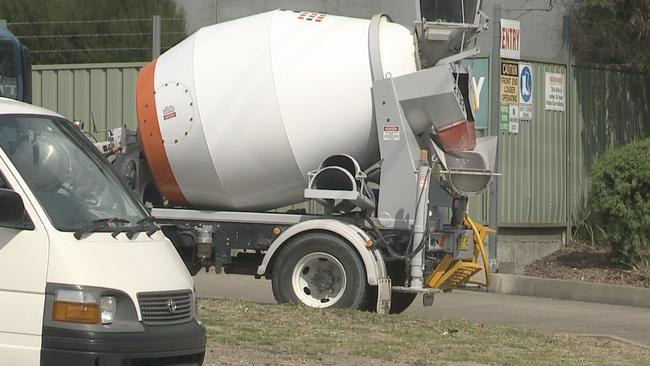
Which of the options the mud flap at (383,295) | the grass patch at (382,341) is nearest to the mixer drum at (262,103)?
the mud flap at (383,295)

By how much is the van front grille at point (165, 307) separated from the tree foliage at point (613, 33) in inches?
493

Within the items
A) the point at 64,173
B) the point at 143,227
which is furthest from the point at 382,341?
the point at 64,173

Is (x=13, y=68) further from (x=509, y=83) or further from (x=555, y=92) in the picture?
(x=555, y=92)

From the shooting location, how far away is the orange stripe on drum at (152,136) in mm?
12211

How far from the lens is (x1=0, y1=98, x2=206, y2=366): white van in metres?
6.38

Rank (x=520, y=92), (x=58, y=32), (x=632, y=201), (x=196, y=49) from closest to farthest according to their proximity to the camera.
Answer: (x=196, y=49) → (x=632, y=201) → (x=520, y=92) → (x=58, y=32)

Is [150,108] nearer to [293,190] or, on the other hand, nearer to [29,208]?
[293,190]

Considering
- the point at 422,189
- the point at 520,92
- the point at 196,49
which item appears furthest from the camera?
the point at 520,92

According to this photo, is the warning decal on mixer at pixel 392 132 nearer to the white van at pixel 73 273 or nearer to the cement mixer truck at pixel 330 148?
the cement mixer truck at pixel 330 148

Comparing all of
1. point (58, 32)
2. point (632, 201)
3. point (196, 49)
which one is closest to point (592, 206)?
point (632, 201)

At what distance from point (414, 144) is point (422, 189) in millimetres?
516

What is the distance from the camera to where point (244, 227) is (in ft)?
40.0

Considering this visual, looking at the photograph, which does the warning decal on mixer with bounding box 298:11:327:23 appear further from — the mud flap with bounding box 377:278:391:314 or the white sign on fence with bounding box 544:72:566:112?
the white sign on fence with bounding box 544:72:566:112

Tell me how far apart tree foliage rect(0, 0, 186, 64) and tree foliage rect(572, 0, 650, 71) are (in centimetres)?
695
